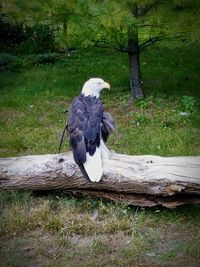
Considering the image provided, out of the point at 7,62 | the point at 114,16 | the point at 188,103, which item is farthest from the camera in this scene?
the point at 7,62

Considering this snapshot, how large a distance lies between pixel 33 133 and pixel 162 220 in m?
3.47

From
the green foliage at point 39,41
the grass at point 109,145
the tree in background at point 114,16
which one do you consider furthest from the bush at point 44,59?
the tree in background at point 114,16

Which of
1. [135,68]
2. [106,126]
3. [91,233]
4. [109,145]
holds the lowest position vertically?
[109,145]

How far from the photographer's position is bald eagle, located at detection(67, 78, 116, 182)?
5.49 metres

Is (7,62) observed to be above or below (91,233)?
below

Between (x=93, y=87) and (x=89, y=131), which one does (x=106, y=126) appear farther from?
(x=93, y=87)

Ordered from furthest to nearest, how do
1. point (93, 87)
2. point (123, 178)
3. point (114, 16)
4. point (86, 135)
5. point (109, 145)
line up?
point (114, 16) → point (109, 145) → point (93, 87) → point (86, 135) → point (123, 178)

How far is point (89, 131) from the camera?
5.66 m

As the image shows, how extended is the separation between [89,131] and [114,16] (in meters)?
3.01

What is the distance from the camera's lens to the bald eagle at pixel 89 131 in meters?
5.49

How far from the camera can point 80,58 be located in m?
13.9

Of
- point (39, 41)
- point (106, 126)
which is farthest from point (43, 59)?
point (106, 126)

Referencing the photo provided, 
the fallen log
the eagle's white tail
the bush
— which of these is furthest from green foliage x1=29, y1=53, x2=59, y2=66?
the eagle's white tail

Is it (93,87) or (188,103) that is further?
(188,103)
